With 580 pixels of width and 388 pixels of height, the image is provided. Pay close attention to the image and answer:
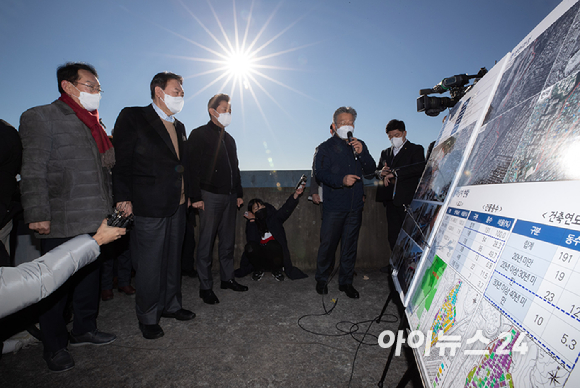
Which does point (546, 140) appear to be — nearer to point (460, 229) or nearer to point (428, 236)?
point (460, 229)

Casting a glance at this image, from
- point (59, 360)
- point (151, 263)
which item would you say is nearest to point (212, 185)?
point (151, 263)

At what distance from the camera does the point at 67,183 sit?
210 cm

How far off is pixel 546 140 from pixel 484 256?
37cm

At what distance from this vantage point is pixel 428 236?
139cm

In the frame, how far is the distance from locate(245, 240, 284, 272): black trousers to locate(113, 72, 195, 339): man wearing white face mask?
5.14 ft

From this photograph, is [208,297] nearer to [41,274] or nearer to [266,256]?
[266,256]

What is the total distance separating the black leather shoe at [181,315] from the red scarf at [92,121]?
5.51ft

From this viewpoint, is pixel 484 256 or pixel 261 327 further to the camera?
pixel 261 327

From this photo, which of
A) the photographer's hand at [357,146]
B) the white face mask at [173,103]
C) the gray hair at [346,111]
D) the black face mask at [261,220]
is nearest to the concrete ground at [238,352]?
the black face mask at [261,220]

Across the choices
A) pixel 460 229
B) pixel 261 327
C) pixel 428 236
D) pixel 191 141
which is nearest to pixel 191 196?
pixel 191 141

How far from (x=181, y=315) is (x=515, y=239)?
9.27ft

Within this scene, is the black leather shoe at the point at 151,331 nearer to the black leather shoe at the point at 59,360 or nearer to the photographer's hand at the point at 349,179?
the black leather shoe at the point at 59,360

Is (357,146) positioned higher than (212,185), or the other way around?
(357,146)

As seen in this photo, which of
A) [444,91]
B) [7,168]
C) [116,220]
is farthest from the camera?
[444,91]
